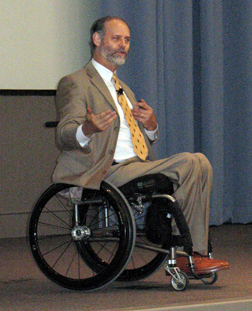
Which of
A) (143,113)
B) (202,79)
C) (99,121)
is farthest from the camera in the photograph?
(202,79)

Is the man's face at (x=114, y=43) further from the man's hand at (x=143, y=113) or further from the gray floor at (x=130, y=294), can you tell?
the gray floor at (x=130, y=294)

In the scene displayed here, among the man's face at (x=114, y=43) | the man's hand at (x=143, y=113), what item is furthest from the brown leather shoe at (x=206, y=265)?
the man's face at (x=114, y=43)

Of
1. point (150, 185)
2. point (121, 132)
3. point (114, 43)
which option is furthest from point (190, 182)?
point (114, 43)

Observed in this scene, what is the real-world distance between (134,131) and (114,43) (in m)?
0.36

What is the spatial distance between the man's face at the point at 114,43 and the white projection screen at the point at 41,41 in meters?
1.40

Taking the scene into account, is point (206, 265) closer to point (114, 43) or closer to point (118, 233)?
point (118, 233)

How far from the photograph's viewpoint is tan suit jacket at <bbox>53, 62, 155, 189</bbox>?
1.84 m

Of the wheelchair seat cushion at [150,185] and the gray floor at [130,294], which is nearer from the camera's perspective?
the gray floor at [130,294]

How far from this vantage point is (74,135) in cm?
182

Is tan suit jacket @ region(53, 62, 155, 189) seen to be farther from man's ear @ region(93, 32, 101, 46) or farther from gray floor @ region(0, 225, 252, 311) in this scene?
gray floor @ region(0, 225, 252, 311)

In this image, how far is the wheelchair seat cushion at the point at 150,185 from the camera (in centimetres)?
183

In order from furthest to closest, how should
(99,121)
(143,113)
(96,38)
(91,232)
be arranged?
(96,38)
(143,113)
(91,232)
(99,121)

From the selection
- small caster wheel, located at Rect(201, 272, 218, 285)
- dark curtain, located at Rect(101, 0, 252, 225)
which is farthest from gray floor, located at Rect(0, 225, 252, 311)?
dark curtain, located at Rect(101, 0, 252, 225)

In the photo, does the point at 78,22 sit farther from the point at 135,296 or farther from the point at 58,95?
the point at 135,296
